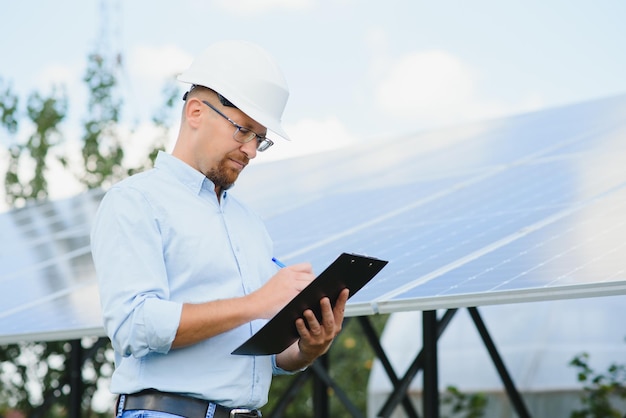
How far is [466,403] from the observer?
11.3 m

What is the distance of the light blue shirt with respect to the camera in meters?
3.38

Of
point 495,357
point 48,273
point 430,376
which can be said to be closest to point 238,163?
point 430,376

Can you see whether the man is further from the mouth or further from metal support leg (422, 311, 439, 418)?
metal support leg (422, 311, 439, 418)

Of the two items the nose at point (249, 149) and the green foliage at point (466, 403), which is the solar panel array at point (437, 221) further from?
the green foliage at point (466, 403)

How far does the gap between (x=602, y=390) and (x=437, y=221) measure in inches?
154

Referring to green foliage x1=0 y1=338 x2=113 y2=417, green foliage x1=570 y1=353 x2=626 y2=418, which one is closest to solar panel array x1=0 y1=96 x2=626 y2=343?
green foliage x1=0 y1=338 x2=113 y2=417

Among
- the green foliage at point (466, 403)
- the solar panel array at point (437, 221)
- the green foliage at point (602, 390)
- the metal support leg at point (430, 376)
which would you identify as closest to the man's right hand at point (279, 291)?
the solar panel array at point (437, 221)

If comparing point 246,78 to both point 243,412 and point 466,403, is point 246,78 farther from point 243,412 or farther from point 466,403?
point 466,403

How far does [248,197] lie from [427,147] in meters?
1.82

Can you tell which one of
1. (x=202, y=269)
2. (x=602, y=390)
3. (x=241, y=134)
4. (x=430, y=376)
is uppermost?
(x=602, y=390)

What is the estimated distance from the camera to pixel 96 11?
17172 millimetres

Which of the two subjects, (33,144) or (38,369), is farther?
(33,144)

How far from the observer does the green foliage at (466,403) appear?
11078 millimetres

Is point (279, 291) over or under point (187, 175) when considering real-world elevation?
under
